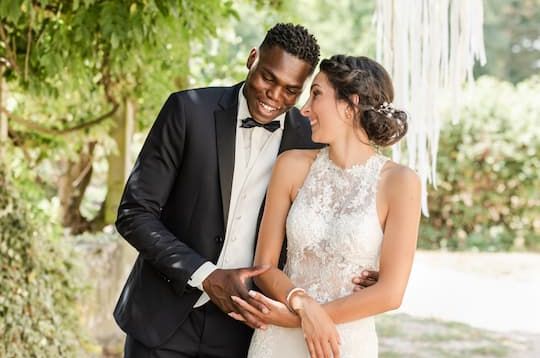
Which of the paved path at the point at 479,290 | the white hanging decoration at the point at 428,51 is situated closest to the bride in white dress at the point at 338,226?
the white hanging decoration at the point at 428,51

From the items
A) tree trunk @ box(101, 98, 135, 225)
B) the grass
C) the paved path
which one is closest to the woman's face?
tree trunk @ box(101, 98, 135, 225)

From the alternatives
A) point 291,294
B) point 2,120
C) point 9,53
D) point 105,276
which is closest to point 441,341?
point 105,276

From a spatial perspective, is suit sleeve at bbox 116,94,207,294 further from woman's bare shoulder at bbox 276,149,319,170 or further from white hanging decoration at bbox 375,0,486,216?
white hanging decoration at bbox 375,0,486,216

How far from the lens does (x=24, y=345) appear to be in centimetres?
427

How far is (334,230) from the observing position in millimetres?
2557

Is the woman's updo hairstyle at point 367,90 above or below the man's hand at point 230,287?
above

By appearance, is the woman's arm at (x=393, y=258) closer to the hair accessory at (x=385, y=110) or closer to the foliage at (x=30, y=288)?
the hair accessory at (x=385, y=110)

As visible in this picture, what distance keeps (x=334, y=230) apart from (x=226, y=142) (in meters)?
0.46

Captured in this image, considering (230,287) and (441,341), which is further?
(441,341)

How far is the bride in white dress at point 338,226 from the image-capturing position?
2436 mm

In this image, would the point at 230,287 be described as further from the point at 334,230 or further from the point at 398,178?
the point at 398,178

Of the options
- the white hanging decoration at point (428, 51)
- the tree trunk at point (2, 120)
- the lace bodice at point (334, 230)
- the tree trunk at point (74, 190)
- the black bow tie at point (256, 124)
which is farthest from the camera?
the tree trunk at point (74, 190)

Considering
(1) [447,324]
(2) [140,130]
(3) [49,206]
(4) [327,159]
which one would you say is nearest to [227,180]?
(4) [327,159]

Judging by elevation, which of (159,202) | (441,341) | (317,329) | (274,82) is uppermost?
(274,82)
